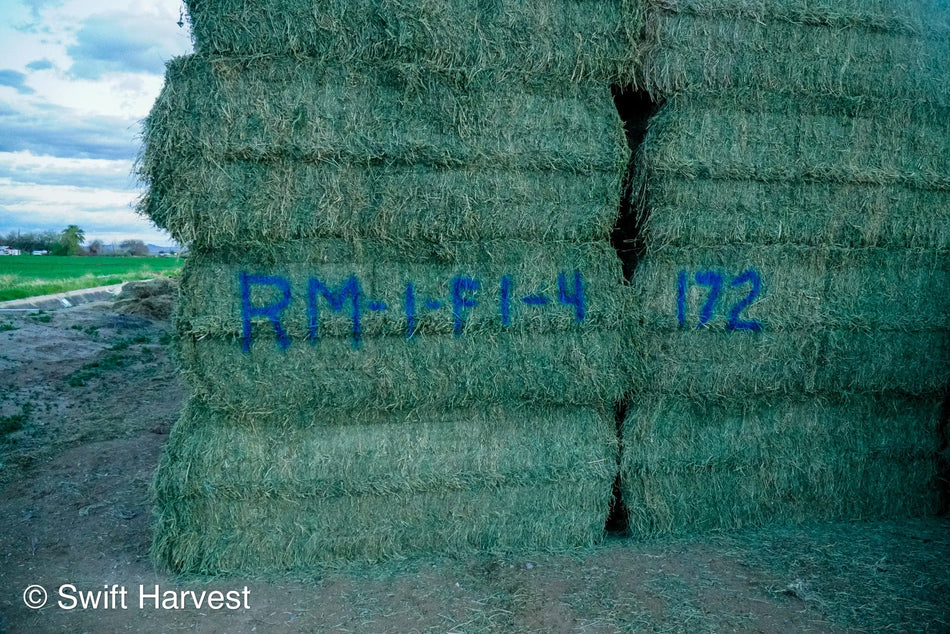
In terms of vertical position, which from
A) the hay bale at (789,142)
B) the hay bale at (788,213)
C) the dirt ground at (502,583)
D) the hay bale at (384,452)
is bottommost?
the dirt ground at (502,583)

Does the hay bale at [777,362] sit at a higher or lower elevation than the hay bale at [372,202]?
lower

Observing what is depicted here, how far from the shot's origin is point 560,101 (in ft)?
12.8

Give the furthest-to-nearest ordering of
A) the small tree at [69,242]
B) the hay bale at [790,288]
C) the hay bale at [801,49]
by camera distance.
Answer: the small tree at [69,242]
the hay bale at [790,288]
the hay bale at [801,49]

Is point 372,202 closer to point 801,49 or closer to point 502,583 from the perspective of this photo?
point 502,583

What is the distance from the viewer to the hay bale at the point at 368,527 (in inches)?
149

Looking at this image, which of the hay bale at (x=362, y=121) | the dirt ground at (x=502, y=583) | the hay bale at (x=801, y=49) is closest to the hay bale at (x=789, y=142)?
the hay bale at (x=801, y=49)

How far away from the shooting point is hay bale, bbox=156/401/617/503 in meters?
3.74

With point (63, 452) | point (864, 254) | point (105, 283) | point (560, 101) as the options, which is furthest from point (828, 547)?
point (105, 283)

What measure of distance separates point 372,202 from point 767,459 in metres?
3.07

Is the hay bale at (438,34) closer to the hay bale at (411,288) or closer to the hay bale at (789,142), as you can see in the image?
the hay bale at (789,142)

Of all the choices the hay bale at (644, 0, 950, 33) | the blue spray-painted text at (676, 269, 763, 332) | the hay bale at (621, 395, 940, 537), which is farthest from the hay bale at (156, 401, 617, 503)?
the hay bale at (644, 0, 950, 33)

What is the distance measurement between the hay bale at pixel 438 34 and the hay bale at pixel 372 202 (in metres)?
0.59

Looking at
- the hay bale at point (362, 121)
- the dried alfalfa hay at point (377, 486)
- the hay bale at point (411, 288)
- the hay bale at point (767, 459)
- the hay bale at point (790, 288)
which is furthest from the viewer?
the hay bale at point (767, 459)

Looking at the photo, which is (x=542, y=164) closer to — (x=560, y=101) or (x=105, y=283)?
(x=560, y=101)
